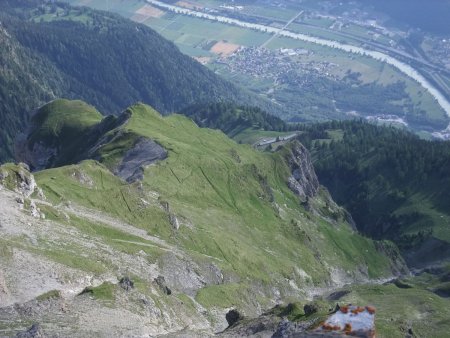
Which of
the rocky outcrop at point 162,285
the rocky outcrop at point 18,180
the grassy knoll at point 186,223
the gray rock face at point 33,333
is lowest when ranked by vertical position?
the grassy knoll at point 186,223

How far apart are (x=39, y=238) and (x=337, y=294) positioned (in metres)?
92.7

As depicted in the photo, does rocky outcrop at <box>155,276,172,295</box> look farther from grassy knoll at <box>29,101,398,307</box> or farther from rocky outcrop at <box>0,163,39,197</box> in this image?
rocky outcrop at <box>0,163,39,197</box>

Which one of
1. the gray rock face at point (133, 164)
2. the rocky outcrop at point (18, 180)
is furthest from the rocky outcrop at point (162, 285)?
the gray rock face at point (133, 164)

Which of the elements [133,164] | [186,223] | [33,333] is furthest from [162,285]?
[133,164]

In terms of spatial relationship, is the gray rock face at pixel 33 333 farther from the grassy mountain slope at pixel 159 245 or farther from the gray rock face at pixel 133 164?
the gray rock face at pixel 133 164

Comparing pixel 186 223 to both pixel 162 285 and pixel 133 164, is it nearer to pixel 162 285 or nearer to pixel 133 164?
pixel 133 164

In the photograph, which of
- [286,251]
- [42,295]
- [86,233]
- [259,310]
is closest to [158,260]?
[86,233]

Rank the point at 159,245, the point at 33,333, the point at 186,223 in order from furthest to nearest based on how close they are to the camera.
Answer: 1. the point at 186,223
2. the point at 159,245
3. the point at 33,333

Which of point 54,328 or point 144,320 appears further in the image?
point 144,320

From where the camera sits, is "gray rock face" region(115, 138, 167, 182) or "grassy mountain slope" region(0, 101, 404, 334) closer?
"grassy mountain slope" region(0, 101, 404, 334)

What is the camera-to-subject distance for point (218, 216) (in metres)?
186

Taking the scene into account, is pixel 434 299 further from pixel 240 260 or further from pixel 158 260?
pixel 158 260

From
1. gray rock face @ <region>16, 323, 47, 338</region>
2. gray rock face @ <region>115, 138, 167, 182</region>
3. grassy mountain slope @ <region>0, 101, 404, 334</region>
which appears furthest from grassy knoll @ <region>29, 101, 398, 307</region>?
gray rock face @ <region>16, 323, 47, 338</region>

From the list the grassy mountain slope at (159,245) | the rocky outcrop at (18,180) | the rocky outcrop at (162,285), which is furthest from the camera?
the rocky outcrop at (18,180)
